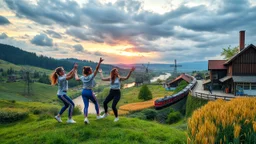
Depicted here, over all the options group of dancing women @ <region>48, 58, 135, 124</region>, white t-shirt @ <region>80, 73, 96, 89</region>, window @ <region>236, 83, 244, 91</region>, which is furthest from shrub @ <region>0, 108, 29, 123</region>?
window @ <region>236, 83, 244, 91</region>

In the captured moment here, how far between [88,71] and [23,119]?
32.3 feet

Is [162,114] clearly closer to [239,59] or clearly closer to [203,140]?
[239,59]

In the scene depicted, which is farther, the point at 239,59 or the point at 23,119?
the point at 239,59

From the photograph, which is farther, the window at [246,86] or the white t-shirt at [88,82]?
the window at [246,86]

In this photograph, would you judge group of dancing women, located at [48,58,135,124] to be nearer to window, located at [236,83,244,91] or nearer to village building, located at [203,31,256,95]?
village building, located at [203,31,256,95]

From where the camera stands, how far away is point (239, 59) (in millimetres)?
30734

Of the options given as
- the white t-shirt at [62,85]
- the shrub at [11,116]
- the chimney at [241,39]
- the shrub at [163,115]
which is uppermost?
the chimney at [241,39]

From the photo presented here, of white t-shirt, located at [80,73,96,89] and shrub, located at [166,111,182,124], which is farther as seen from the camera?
shrub, located at [166,111,182,124]

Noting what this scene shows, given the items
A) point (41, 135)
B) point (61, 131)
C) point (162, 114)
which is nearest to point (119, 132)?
point (61, 131)

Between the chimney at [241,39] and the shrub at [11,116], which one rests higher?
the chimney at [241,39]

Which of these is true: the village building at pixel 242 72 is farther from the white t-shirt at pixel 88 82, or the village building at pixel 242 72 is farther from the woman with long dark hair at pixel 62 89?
the woman with long dark hair at pixel 62 89

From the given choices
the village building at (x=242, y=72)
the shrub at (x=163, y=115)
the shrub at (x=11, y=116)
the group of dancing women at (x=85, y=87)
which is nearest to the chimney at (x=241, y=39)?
the village building at (x=242, y=72)

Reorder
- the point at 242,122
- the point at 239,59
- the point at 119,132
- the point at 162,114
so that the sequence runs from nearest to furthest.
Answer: the point at 242,122 → the point at 119,132 → the point at 162,114 → the point at 239,59

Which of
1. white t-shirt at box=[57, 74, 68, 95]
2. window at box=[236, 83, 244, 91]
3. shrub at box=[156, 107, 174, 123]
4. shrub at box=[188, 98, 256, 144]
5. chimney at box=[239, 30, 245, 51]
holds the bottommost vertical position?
shrub at box=[156, 107, 174, 123]
